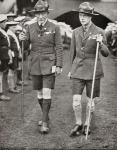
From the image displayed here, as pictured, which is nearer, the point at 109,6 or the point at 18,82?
the point at 18,82

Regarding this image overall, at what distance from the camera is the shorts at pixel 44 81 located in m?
7.89

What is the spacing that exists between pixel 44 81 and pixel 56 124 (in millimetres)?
914

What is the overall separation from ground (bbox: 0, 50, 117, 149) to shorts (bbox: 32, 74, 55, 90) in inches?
28.8

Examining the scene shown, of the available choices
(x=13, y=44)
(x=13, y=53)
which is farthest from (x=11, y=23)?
(x=13, y=53)

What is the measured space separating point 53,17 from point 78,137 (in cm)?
1681

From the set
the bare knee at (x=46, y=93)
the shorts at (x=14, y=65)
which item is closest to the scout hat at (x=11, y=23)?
the shorts at (x=14, y=65)

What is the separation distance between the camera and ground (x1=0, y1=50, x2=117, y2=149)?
7.18m

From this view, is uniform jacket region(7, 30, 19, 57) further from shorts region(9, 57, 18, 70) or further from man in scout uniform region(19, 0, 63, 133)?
man in scout uniform region(19, 0, 63, 133)

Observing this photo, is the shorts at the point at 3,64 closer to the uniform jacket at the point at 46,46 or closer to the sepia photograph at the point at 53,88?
the sepia photograph at the point at 53,88

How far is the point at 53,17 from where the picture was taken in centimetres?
2383

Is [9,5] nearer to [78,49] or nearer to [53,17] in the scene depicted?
[53,17]

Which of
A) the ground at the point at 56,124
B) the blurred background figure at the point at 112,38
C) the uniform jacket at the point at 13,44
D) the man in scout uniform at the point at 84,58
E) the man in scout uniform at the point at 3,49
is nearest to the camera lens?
the ground at the point at 56,124

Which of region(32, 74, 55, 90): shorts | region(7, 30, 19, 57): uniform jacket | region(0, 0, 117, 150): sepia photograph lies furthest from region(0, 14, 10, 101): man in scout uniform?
region(32, 74, 55, 90): shorts

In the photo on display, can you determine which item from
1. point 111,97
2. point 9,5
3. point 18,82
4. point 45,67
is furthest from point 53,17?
point 45,67
